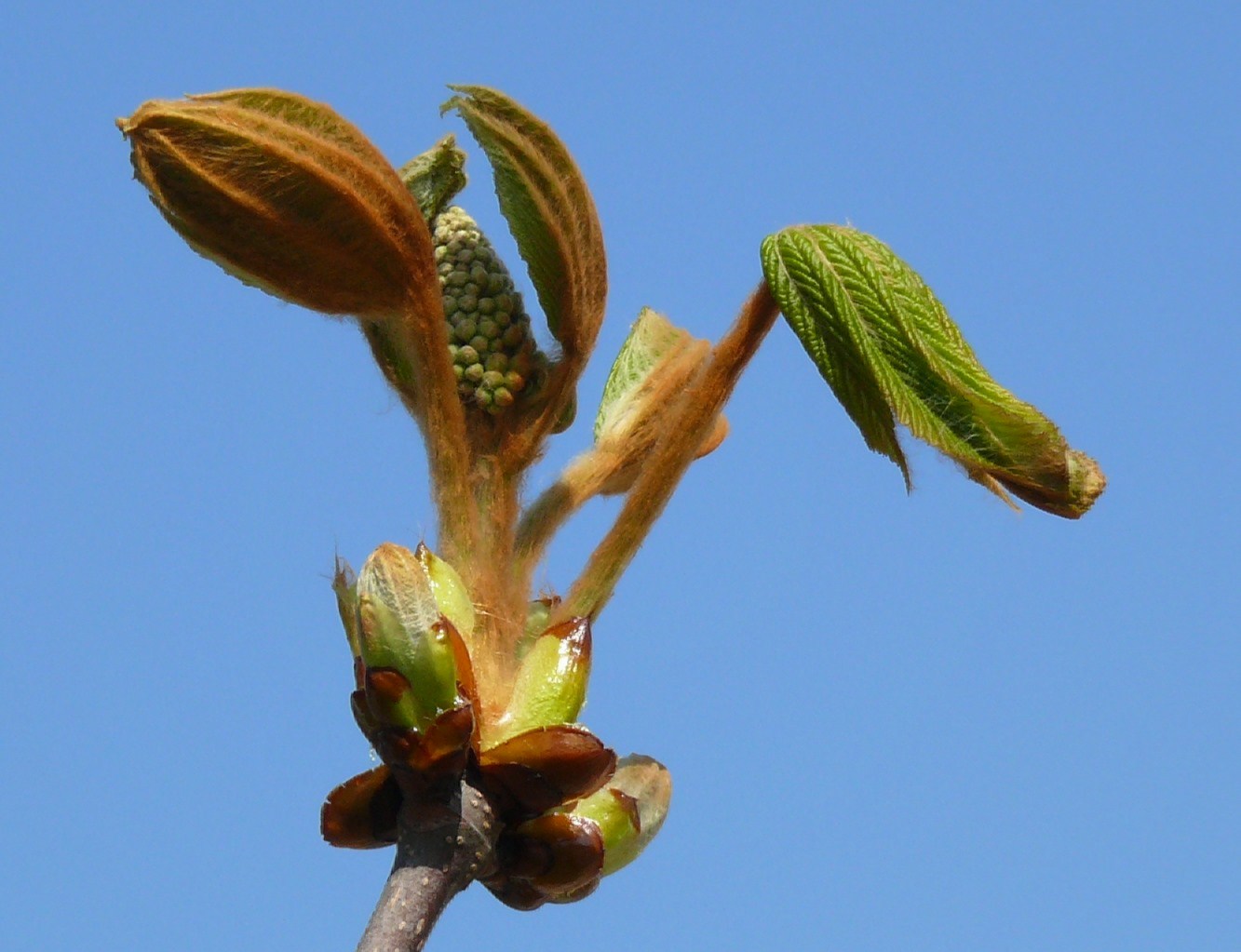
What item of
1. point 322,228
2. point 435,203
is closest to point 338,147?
point 322,228

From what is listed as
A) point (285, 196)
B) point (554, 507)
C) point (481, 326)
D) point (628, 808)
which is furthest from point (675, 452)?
point (285, 196)

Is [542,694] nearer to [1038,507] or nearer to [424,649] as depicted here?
[424,649]

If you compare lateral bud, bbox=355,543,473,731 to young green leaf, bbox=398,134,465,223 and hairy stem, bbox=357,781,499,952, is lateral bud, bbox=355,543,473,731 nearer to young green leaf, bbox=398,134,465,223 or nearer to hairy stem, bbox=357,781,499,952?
hairy stem, bbox=357,781,499,952

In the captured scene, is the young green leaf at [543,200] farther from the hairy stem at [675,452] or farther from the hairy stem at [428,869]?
the hairy stem at [428,869]

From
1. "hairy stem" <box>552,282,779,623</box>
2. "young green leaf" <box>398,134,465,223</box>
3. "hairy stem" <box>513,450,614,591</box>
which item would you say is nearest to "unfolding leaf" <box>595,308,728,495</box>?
"hairy stem" <box>513,450,614,591</box>

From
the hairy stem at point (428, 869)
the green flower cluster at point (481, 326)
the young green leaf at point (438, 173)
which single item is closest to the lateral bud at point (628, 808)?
the hairy stem at point (428, 869)

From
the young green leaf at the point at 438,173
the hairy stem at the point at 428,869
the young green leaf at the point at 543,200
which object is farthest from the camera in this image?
the young green leaf at the point at 438,173
